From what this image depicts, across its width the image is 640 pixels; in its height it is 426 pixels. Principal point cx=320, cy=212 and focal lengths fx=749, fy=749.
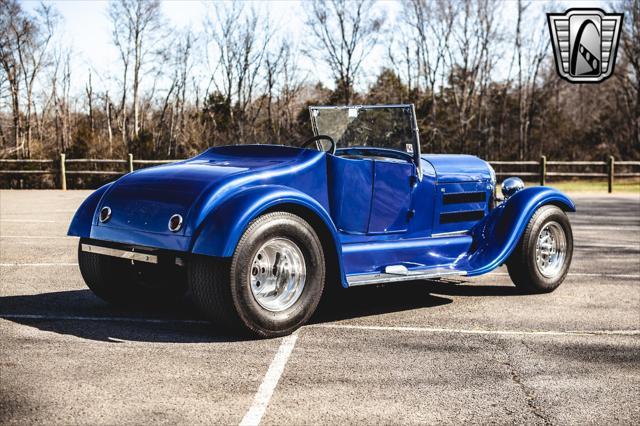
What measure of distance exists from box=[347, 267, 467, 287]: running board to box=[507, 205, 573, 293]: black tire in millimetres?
852

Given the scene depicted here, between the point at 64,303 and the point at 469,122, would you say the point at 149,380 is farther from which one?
the point at 469,122

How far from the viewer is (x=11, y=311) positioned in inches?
226

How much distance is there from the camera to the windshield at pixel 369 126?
256 inches

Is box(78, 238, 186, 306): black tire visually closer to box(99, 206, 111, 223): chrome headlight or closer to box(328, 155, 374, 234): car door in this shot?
box(99, 206, 111, 223): chrome headlight

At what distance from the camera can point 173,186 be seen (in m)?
5.18

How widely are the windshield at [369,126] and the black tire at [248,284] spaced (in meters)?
1.65

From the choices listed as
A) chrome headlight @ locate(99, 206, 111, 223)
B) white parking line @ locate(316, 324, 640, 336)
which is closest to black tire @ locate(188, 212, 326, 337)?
white parking line @ locate(316, 324, 640, 336)

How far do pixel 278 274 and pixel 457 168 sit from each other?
242 centimetres

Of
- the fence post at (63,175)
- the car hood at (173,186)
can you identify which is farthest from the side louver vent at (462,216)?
the fence post at (63,175)

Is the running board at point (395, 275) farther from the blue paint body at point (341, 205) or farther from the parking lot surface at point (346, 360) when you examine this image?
the parking lot surface at point (346, 360)

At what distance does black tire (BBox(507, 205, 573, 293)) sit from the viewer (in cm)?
690

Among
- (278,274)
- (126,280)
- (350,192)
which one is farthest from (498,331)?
(126,280)

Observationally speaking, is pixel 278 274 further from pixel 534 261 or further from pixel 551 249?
pixel 551 249

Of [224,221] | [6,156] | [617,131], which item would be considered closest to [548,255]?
[224,221]
